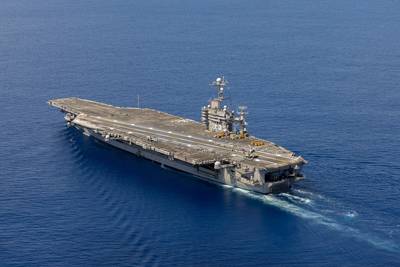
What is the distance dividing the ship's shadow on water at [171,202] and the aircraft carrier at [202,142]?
130 centimetres

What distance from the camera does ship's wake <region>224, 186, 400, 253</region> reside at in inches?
2414

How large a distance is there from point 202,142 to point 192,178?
648cm

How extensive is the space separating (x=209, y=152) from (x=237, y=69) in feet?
178

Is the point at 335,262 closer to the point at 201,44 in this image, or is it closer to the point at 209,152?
Answer: the point at 209,152

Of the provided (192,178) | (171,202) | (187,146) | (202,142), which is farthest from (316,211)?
(202,142)

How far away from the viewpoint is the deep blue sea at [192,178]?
6059 centimetres

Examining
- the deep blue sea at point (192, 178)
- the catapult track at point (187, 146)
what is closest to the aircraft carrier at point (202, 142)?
the catapult track at point (187, 146)

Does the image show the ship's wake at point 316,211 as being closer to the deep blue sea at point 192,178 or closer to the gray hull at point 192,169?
the deep blue sea at point 192,178

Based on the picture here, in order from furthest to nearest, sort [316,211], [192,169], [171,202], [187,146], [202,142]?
[202,142] → [187,146] → [192,169] → [171,202] → [316,211]

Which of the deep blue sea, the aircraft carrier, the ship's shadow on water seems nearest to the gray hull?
the aircraft carrier

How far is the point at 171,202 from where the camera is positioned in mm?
71250

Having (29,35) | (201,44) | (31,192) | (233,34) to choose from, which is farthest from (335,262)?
(29,35)

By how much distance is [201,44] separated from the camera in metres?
159

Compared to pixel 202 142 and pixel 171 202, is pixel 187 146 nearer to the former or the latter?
pixel 202 142
